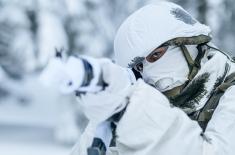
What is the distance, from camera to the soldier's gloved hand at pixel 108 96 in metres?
2.23

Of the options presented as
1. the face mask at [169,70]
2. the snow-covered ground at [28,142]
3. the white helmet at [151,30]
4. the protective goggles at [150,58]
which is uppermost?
the snow-covered ground at [28,142]

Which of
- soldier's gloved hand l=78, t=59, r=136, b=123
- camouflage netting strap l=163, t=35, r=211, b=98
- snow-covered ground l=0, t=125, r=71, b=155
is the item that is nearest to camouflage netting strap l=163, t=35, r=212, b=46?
camouflage netting strap l=163, t=35, r=211, b=98

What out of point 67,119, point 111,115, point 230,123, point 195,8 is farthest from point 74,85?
point 67,119

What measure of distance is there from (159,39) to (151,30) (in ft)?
0.18

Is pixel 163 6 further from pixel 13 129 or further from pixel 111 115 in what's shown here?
pixel 13 129

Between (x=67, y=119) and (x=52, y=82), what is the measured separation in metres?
15.9

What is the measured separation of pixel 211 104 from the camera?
2885 millimetres

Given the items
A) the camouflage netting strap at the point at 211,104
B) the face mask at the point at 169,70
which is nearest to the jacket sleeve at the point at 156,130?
the camouflage netting strap at the point at 211,104

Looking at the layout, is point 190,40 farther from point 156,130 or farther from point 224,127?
point 156,130

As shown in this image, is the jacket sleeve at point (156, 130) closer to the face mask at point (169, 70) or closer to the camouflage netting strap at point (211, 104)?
the camouflage netting strap at point (211, 104)

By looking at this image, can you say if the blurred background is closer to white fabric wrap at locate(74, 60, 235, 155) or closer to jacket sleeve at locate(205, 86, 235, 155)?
jacket sleeve at locate(205, 86, 235, 155)

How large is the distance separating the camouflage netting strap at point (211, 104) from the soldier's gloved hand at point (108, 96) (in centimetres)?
59

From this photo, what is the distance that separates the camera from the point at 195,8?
12.1 metres

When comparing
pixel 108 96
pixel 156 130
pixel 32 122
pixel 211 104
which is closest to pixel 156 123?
pixel 156 130
